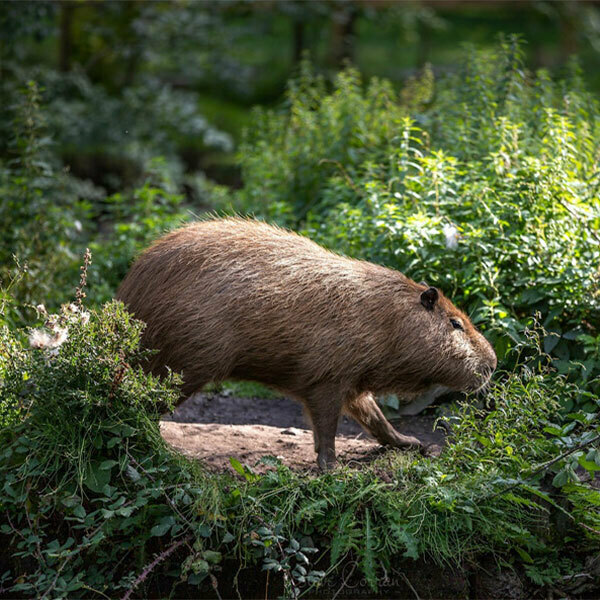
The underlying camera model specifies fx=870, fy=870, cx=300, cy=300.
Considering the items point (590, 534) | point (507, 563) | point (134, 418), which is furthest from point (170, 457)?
point (590, 534)

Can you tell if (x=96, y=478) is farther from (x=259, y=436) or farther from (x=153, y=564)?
(x=259, y=436)

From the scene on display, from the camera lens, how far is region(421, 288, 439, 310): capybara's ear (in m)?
4.76

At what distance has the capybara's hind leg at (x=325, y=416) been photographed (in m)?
4.66

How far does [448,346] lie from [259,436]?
1263 millimetres

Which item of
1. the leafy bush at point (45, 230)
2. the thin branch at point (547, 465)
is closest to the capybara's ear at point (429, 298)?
the thin branch at point (547, 465)

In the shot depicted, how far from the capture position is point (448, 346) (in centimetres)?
482

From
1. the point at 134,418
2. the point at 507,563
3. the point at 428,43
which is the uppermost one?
the point at 134,418

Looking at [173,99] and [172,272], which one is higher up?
[172,272]

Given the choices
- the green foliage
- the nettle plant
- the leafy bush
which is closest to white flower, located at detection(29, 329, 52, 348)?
the nettle plant

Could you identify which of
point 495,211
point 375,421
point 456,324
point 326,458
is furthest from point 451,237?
point 326,458

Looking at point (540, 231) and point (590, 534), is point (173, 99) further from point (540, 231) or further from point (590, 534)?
point (590, 534)

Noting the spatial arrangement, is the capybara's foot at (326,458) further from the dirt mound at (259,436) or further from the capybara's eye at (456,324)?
the capybara's eye at (456,324)

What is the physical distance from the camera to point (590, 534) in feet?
13.5

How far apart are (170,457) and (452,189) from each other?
2.85m
